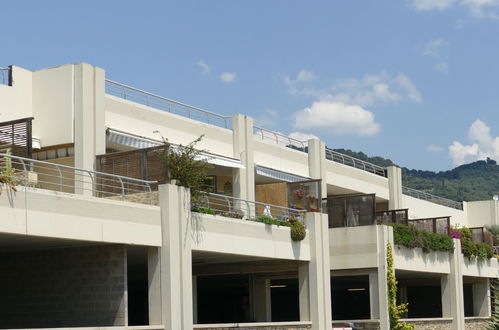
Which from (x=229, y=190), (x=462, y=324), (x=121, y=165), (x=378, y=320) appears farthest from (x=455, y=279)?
(x=121, y=165)

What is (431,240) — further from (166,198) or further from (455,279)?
(166,198)

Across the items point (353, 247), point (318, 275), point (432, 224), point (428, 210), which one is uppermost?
point (428, 210)

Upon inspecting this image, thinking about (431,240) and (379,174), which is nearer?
(431,240)

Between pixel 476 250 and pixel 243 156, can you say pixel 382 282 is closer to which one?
pixel 243 156

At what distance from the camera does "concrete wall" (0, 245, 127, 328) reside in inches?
951

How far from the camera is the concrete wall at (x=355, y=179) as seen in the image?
43.8m

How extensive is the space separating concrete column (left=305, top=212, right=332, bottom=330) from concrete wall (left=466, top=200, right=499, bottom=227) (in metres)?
28.5

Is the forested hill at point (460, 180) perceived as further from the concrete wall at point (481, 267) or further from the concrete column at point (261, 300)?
the concrete column at point (261, 300)

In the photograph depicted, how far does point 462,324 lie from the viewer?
1656 inches

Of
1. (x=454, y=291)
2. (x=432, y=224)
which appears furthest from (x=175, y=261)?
(x=454, y=291)

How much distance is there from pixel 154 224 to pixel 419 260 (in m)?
17.6

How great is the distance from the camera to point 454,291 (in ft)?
138

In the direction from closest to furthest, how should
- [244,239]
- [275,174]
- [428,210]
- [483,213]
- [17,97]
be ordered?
[244,239] < [17,97] < [275,174] < [428,210] < [483,213]

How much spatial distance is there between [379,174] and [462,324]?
12.5m
